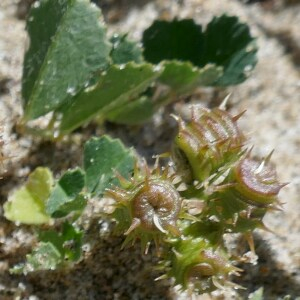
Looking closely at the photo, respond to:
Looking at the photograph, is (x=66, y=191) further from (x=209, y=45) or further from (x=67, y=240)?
(x=209, y=45)

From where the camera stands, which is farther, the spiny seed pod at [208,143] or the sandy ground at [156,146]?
the sandy ground at [156,146]

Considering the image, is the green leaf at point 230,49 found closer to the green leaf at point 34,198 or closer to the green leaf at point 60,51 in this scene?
the green leaf at point 60,51

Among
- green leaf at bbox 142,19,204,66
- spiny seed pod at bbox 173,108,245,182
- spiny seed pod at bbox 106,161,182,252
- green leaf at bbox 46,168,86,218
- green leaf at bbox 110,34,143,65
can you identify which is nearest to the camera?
spiny seed pod at bbox 106,161,182,252

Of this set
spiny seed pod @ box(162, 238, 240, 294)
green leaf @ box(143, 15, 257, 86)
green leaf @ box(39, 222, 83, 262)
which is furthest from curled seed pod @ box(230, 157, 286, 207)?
green leaf @ box(143, 15, 257, 86)

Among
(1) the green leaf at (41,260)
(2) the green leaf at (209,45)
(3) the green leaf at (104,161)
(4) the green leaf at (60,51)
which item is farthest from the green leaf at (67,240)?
(2) the green leaf at (209,45)

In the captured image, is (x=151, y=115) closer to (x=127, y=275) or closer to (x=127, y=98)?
(x=127, y=98)

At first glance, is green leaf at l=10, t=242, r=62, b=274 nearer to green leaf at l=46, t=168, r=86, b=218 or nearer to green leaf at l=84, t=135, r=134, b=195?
green leaf at l=46, t=168, r=86, b=218

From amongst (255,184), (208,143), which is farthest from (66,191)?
(255,184)
